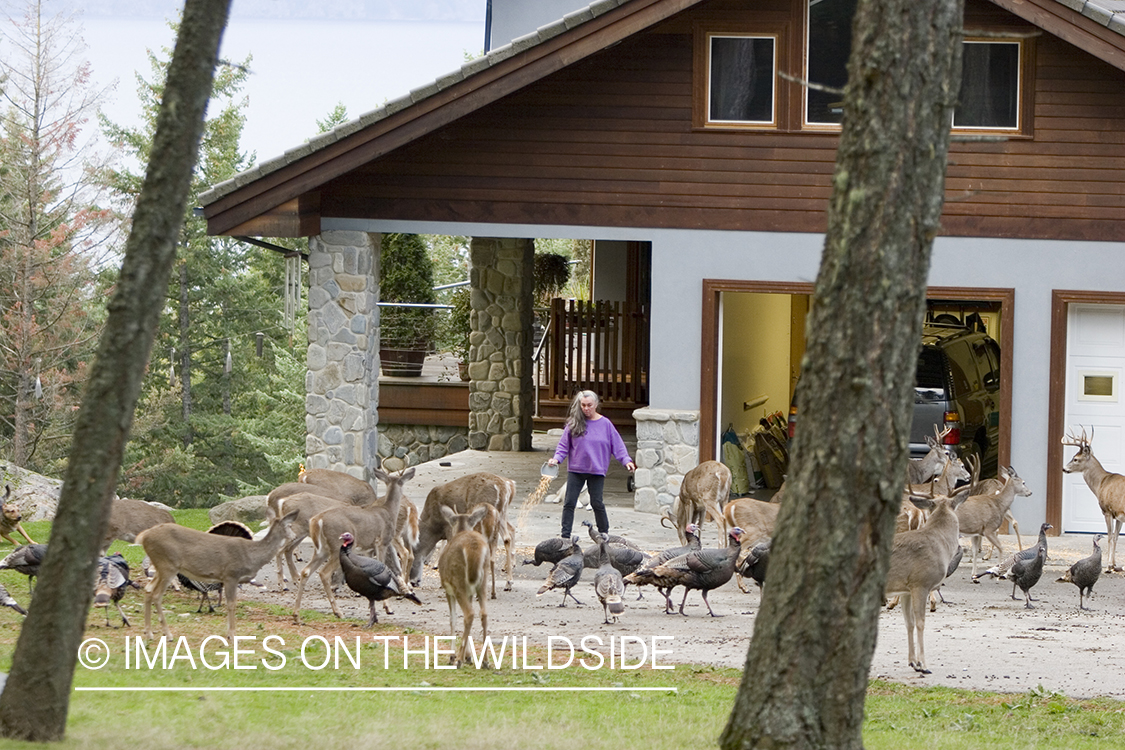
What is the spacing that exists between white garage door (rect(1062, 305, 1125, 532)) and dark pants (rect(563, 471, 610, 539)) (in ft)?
21.1

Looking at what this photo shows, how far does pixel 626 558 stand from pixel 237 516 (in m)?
6.94

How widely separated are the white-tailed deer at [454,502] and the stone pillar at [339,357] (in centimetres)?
337

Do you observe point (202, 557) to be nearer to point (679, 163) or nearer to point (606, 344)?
point (679, 163)

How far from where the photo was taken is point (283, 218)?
55.1 ft

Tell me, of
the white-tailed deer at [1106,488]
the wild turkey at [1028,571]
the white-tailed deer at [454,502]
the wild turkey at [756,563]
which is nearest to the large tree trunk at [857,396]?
the wild turkey at [756,563]

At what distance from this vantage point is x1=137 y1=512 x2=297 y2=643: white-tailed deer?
32.8 feet

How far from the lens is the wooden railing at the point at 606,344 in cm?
2495

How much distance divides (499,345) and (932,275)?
986cm

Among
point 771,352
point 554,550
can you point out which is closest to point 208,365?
point 771,352

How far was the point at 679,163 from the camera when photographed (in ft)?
56.2

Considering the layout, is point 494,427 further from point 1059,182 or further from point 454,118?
point 1059,182

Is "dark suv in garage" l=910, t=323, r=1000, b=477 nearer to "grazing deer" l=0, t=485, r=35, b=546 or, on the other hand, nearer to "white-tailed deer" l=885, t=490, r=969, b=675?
"white-tailed deer" l=885, t=490, r=969, b=675

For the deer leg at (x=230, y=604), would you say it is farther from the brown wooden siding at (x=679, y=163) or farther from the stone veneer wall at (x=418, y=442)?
the stone veneer wall at (x=418, y=442)

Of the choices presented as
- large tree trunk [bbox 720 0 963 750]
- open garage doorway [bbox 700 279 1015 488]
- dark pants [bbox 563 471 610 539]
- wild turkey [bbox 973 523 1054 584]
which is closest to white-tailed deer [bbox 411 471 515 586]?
dark pants [bbox 563 471 610 539]
